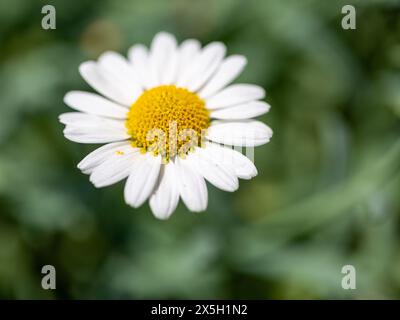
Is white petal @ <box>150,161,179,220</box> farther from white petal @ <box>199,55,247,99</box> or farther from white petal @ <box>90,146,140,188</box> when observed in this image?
white petal @ <box>199,55,247,99</box>

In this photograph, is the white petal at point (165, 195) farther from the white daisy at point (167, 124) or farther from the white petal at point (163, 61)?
the white petal at point (163, 61)

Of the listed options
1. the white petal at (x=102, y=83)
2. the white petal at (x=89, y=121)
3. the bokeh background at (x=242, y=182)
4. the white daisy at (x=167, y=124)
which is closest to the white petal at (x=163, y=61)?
the white daisy at (x=167, y=124)

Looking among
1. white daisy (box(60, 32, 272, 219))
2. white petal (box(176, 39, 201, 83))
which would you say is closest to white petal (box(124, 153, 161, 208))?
white daisy (box(60, 32, 272, 219))

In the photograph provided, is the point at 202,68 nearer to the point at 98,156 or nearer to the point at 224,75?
the point at 224,75

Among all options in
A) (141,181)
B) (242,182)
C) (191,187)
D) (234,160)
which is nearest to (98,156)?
(141,181)

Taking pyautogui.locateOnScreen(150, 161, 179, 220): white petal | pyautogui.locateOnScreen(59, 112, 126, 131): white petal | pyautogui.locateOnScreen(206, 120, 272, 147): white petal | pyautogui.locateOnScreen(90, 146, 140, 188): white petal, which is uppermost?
pyautogui.locateOnScreen(59, 112, 126, 131): white petal
